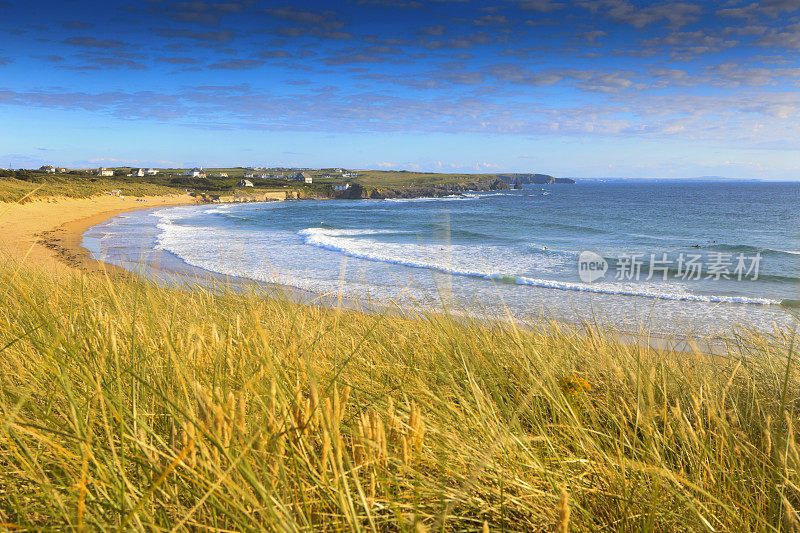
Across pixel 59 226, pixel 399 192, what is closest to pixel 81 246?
pixel 59 226

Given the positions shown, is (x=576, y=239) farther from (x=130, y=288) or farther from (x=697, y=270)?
(x=130, y=288)

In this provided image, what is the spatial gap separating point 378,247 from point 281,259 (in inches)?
253

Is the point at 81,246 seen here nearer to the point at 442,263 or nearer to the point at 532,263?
the point at 442,263

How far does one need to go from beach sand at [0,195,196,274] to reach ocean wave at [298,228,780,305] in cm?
978

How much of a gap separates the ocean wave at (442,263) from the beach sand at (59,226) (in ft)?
32.1

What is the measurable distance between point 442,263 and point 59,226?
25.6 metres

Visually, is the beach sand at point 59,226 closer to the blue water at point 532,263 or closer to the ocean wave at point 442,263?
the blue water at point 532,263

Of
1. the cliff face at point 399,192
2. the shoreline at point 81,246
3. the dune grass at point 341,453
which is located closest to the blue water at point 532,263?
the shoreline at point 81,246

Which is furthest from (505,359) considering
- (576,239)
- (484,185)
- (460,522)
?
(484,185)

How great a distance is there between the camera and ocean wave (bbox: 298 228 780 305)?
44.7 ft

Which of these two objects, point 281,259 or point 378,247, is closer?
point 281,259

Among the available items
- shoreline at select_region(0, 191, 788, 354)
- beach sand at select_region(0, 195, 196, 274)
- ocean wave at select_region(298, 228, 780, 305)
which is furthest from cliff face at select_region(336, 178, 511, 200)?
ocean wave at select_region(298, 228, 780, 305)

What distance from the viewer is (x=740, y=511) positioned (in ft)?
4.94

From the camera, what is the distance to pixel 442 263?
19.8m
